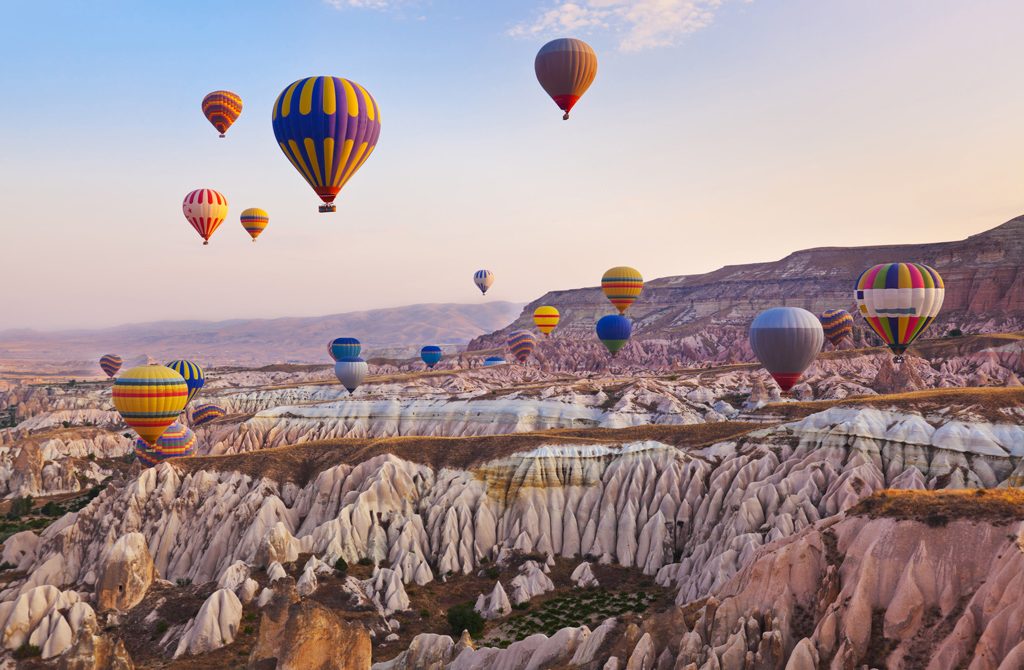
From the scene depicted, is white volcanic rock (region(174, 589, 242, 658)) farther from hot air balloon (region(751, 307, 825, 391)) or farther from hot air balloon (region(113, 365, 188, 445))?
hot air balloon (region(751, 307, 825, 391))

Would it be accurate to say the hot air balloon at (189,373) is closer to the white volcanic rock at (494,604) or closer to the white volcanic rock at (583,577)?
the white volcanic rock at (494,604)

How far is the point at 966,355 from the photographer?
98.4 metres

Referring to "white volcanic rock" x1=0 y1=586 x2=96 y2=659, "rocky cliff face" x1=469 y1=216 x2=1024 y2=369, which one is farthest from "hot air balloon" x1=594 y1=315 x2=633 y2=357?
"white volcanic rock" x1=0 y1=586 x2=96 y2=659

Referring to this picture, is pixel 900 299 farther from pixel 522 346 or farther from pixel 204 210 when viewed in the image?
pixel 522 346

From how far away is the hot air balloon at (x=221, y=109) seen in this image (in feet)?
262

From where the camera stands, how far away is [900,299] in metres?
59.8

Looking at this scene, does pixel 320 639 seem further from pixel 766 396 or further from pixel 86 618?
pixel 766 396

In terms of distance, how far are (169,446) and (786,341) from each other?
6361cm

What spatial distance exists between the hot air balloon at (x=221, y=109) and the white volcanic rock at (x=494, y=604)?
6445cm

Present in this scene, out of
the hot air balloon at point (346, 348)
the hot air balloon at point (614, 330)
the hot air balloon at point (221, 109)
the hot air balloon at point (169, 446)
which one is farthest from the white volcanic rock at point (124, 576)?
the hot air balloon at point (614, 330)

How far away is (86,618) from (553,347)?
12944 centimetres

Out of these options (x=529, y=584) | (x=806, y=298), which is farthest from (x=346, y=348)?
(x=806, y=298)

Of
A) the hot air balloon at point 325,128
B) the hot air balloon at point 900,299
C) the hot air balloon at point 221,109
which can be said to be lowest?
the hot air balloon at point 900,299

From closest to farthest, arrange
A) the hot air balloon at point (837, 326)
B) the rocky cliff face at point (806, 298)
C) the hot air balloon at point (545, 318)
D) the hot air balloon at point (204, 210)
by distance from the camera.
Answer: the hot air balloon at point (204, 210) → the hot air balloon at point (837, 326) → the rocky cliff face at point (806, 298) → the hot air balloon at point (545, 318)
